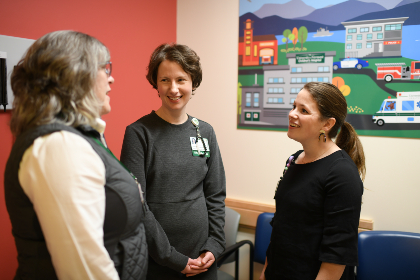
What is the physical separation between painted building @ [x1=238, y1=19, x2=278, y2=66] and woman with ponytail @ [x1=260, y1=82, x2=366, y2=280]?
124 centimetres

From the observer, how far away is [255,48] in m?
2.62

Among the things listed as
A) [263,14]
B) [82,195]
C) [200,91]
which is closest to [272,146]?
[200,91]

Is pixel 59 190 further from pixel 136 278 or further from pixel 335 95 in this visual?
pixel 335 95

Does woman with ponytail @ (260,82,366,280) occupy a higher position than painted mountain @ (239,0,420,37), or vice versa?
painted mountain @ (239,0,420,37)

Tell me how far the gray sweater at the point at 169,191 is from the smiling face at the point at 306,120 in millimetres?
484

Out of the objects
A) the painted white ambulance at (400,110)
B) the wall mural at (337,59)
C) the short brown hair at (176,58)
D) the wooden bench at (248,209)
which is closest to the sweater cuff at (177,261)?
the short brown hair at (176,58)

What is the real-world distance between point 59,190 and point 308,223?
3.34 feet

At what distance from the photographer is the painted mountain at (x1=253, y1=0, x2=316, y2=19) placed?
241cm

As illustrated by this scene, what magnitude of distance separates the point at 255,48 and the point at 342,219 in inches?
71.6

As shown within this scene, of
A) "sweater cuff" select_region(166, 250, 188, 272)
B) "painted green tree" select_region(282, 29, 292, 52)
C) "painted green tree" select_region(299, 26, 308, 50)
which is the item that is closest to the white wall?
"painted green tree" select_region(282, 29, 292, 52)

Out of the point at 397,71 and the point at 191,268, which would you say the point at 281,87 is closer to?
the point at 397,71

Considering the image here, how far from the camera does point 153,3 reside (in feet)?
8.88

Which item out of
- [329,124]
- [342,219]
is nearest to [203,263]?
[342,219]

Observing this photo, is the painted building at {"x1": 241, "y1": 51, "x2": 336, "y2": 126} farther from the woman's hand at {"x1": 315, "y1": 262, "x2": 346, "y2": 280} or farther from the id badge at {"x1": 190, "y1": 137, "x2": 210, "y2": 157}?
the woman's hand at {"x1": 315, "y1": 262, "x2": 346, "y2": 280}
